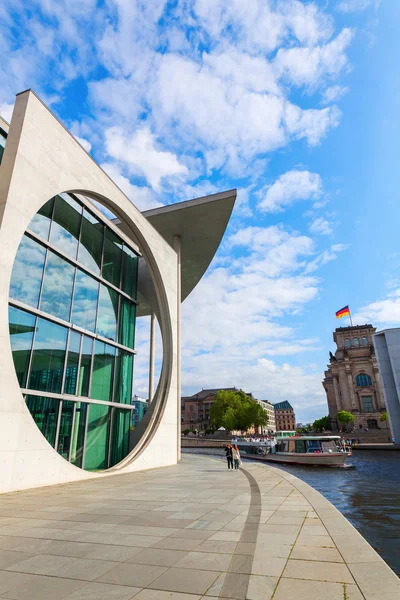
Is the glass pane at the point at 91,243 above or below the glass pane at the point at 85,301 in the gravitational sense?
above

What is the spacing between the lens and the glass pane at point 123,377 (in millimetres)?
18516

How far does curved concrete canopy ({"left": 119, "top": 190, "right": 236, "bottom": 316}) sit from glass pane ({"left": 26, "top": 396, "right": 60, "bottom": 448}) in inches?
483

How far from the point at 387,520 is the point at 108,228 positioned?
56.1 feet

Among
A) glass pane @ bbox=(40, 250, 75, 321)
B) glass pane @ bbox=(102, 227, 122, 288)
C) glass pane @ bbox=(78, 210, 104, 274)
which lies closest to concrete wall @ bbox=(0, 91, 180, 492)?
glass pane @ bbox=(78, 210, 104, 274)

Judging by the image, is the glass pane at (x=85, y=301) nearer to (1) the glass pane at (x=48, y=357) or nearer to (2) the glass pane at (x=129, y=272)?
(1) the glass pane at (x=48, y=357)

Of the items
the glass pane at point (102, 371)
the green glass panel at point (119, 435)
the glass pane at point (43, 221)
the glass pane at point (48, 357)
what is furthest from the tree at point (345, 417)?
the glass pane at point (43, 221)

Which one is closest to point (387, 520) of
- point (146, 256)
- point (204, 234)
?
point (146, 256)

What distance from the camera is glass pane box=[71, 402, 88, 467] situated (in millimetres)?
14766

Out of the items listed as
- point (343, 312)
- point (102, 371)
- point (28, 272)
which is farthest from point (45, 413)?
point (343, 312)

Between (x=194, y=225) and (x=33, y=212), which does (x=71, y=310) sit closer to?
(x=33, y=212)

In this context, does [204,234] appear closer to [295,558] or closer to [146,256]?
[146,256]

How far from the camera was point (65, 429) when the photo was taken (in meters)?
14.3

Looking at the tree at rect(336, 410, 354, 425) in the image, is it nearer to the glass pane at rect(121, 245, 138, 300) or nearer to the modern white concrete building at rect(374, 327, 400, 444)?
the modern white concrete building at rect(374, 327, 400, 444)

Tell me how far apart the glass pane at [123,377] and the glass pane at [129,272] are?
367 centimetres
